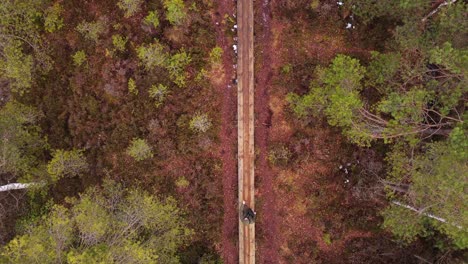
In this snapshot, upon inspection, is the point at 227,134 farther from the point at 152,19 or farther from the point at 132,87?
the point at 152,19

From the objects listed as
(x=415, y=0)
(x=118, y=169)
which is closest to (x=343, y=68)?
(x=415, y=0)

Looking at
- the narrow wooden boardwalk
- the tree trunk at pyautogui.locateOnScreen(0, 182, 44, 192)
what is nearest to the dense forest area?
the tree trunk at pyautogui.locateOnScreen(0, 182, 44, 192)

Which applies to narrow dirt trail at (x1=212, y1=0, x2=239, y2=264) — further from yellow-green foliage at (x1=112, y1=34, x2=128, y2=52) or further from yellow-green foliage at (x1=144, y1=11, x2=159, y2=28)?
yellow-green foliage at (x1=112, y1=34, x2=128, y2=52)

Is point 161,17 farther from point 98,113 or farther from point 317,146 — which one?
point 317,146

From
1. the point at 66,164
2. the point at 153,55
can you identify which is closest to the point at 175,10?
the point at 153,55

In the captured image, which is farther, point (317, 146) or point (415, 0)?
point (317, 146)

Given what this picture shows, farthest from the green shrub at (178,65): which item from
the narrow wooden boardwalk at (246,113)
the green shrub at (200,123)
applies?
the narrow wooden boardwalk at (246,113)

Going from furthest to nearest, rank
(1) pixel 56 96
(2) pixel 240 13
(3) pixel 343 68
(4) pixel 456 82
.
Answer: (1) pixel 56 96
(2) pixel 240 13
(3) pixel 343 68
(4) pixel 456 82

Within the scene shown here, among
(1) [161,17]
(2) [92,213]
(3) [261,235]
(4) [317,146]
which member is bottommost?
(3) [261,235]
